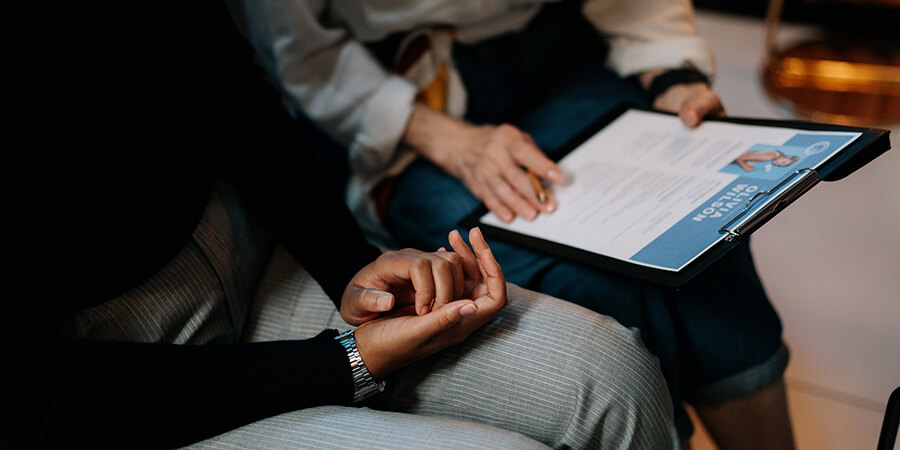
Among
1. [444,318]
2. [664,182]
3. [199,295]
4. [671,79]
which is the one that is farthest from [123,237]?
[671,79]

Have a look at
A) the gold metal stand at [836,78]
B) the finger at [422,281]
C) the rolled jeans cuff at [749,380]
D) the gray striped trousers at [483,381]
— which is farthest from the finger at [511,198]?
the gold metal stand at [836,78]

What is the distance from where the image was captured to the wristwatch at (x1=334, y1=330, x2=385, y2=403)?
Result: 688mm

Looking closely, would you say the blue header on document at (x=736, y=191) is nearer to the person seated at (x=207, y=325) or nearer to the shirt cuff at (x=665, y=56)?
the person seated at (x=207, y=325)

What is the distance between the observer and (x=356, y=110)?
3.43ft

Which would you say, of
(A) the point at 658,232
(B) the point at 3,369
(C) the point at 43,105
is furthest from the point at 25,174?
(A) the point at 658,232

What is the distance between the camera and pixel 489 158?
94 centimetres

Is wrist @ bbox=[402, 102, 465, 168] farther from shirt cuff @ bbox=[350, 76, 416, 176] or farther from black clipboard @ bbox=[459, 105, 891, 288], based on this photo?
black clipboard @ bbox=[459, 105, 891, 288]

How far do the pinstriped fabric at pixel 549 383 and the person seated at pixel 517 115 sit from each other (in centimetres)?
15

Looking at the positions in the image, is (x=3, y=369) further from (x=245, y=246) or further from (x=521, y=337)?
(x=521, y=337)

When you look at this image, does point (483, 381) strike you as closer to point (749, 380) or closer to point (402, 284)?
point (402, 284)

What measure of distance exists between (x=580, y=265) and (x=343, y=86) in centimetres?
47

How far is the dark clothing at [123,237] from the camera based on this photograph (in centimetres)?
61

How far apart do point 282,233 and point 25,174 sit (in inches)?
11.4

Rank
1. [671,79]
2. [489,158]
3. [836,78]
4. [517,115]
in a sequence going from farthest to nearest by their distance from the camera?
[836,78] < [517,115] < [671,79] < [489,158]
